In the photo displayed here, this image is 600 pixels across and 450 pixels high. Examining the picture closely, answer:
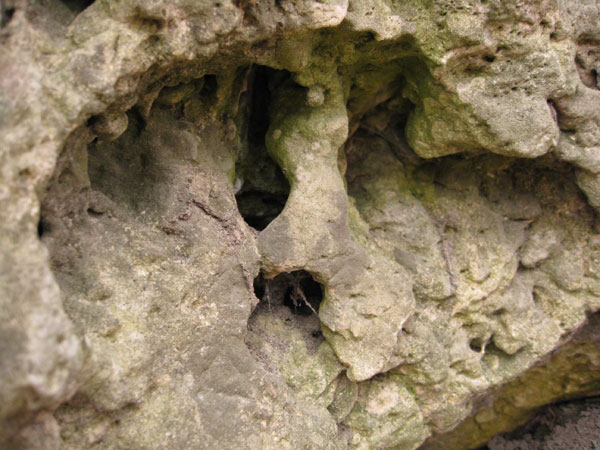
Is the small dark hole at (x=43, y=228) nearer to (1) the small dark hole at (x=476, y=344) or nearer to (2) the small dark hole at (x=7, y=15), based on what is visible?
(2) the small dark hole at (x=7, y=15)

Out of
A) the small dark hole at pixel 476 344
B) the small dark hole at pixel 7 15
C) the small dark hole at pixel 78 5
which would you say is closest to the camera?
the small dark hole at pixel 7 15

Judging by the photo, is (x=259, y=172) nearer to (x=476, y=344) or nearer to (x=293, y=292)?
(x=293, y=292)

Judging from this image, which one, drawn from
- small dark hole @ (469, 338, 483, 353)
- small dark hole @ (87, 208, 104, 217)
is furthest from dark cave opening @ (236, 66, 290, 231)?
small dark hole @ (469, 338, 483, 353)

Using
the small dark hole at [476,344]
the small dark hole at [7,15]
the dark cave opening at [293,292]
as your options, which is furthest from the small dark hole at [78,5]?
the small dark hole at [476,344]

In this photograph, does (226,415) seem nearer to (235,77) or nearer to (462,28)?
(235,77)

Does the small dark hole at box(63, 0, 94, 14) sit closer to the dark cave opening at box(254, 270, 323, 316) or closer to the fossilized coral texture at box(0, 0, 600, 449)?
the fossilized coral texture at box(0, 0, 600, 449)

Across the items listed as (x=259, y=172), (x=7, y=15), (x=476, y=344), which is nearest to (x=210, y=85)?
(x=259, y=172)

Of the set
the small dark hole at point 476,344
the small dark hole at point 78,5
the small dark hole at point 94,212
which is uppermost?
the small dark hole at point 78,5

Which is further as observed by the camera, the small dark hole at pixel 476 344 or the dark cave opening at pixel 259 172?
the small dark hole at pixel 476 344
